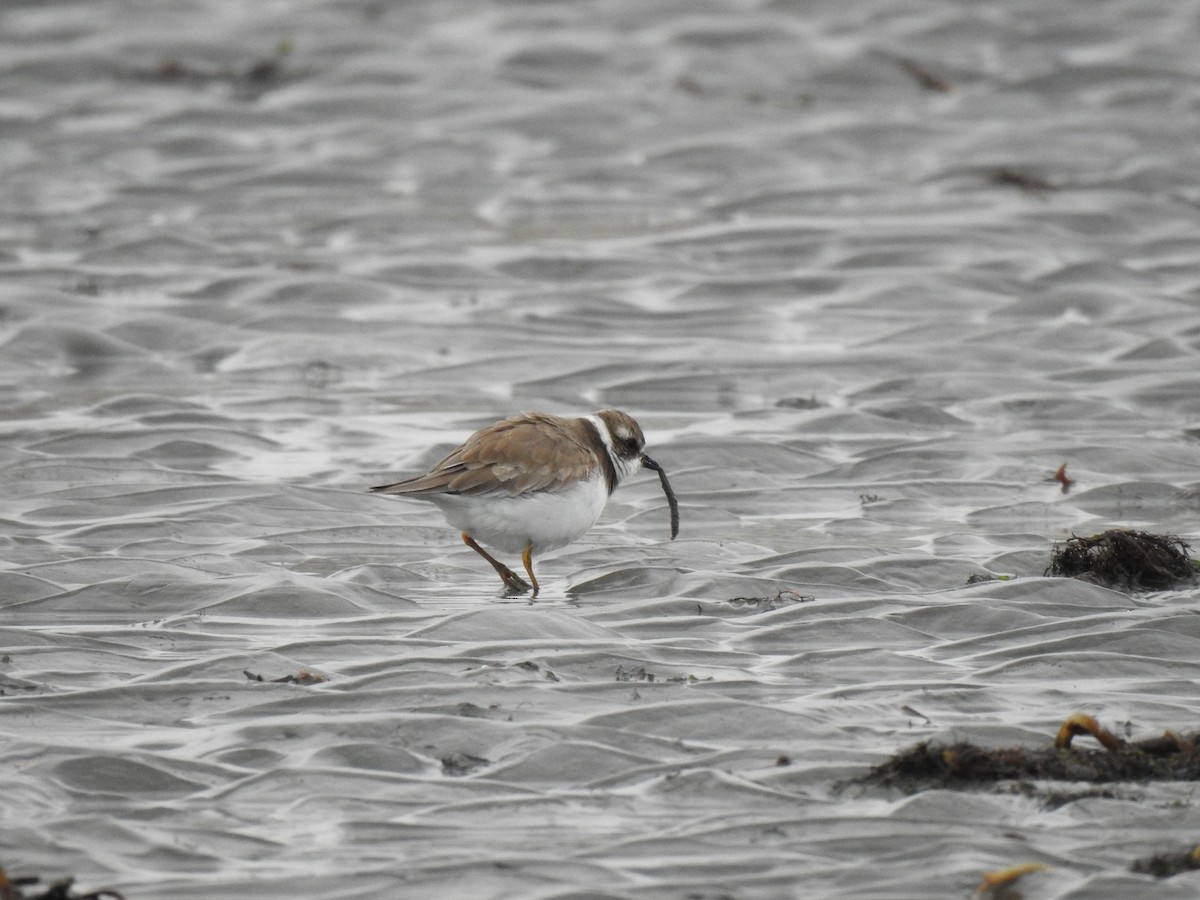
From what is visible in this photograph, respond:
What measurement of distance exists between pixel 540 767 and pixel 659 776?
1.41ft

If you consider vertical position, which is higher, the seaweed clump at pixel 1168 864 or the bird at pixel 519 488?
the bird at pixel 519 488

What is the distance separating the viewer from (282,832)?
6.03 metres

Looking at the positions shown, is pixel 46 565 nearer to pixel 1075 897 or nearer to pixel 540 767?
pixel 540 767

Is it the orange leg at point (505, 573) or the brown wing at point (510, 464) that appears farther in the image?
the orange leg at point (505, 573)

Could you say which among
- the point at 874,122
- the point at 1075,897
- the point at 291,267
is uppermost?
the point at 874,122

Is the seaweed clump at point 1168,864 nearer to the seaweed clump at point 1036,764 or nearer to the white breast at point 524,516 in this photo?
the seaweed clump at point 1036,764

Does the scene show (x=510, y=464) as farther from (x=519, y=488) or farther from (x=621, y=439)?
(x=621, y=439)

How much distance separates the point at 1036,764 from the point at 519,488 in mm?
3602

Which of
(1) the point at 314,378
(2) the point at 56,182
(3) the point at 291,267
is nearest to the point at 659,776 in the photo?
(1) the point at 314,378

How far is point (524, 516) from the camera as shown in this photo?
9.28 metres

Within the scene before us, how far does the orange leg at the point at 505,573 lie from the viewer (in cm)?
941

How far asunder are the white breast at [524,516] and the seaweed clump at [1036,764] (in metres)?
3.17

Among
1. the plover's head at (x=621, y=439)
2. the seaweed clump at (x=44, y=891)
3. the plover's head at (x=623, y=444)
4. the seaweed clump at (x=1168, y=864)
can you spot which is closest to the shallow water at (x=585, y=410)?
the seaweed clump at (x=1168, y=864)

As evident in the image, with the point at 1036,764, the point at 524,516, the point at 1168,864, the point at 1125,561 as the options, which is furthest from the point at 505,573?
the point at 1168,864
